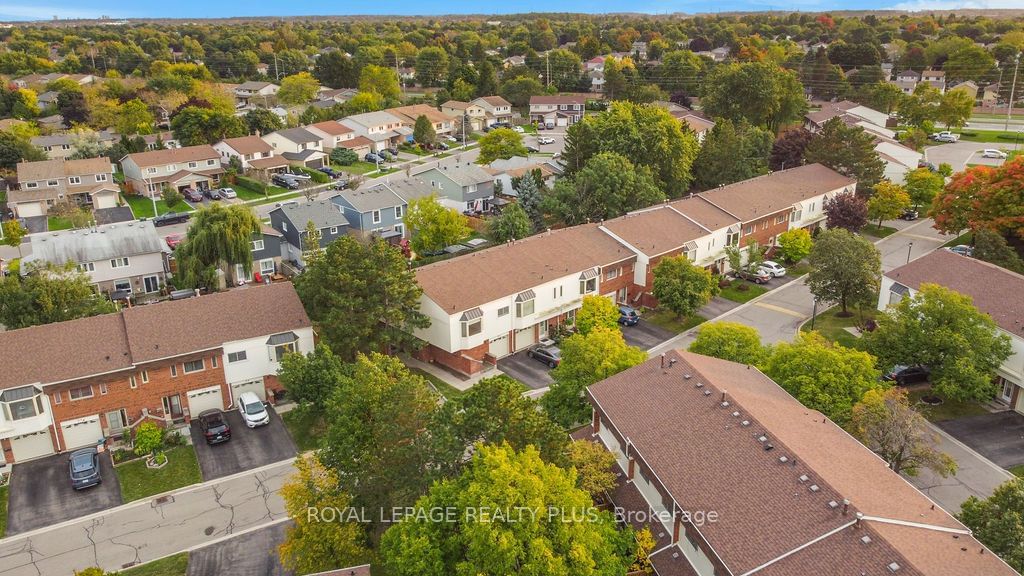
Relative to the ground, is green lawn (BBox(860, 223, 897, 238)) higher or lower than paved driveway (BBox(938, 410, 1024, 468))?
higher

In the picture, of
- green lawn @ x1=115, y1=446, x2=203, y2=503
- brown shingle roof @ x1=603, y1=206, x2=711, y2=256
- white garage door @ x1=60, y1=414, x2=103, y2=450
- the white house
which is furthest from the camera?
brown shingle roof @ x1=603, y1=206, x2=711, y2=256

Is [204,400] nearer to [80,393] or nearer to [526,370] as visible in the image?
[80,393]

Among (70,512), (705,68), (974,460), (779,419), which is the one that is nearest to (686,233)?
(974,460)

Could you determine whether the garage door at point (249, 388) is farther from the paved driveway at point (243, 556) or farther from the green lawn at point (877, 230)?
the green lawn at point (877, 230)

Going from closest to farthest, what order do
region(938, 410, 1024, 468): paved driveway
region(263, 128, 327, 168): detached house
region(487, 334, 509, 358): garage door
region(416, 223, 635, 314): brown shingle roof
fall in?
region(938, 410, 1024, 468): paved driveway
region(416, 223, 635, 314): brown shingle roof
region(487, 334, 509, 358): garage door
region(263, 128, 327, 168): detached house

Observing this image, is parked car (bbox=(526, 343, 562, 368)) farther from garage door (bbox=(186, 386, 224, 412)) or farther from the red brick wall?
garage door (bbox=(186, 386, 224, 412))

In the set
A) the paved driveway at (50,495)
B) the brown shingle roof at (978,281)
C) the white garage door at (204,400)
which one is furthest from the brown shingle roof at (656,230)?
the paved driveway at (50,495)

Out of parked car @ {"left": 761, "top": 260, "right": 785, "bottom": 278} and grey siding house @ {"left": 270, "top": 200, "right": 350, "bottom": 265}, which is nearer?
parked car @ {"left": 761, "top": 260, "right": 785, "bottom": 278}

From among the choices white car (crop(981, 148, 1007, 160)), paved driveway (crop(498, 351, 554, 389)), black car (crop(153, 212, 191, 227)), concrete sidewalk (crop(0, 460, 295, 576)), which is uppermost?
white car (crop(981, 148, 1007, 160))

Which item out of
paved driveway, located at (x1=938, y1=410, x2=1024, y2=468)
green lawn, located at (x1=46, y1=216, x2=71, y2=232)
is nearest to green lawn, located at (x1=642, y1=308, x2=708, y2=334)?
paved driveway, located at (x1=938, y1=410, x2=1024, y2=468)
